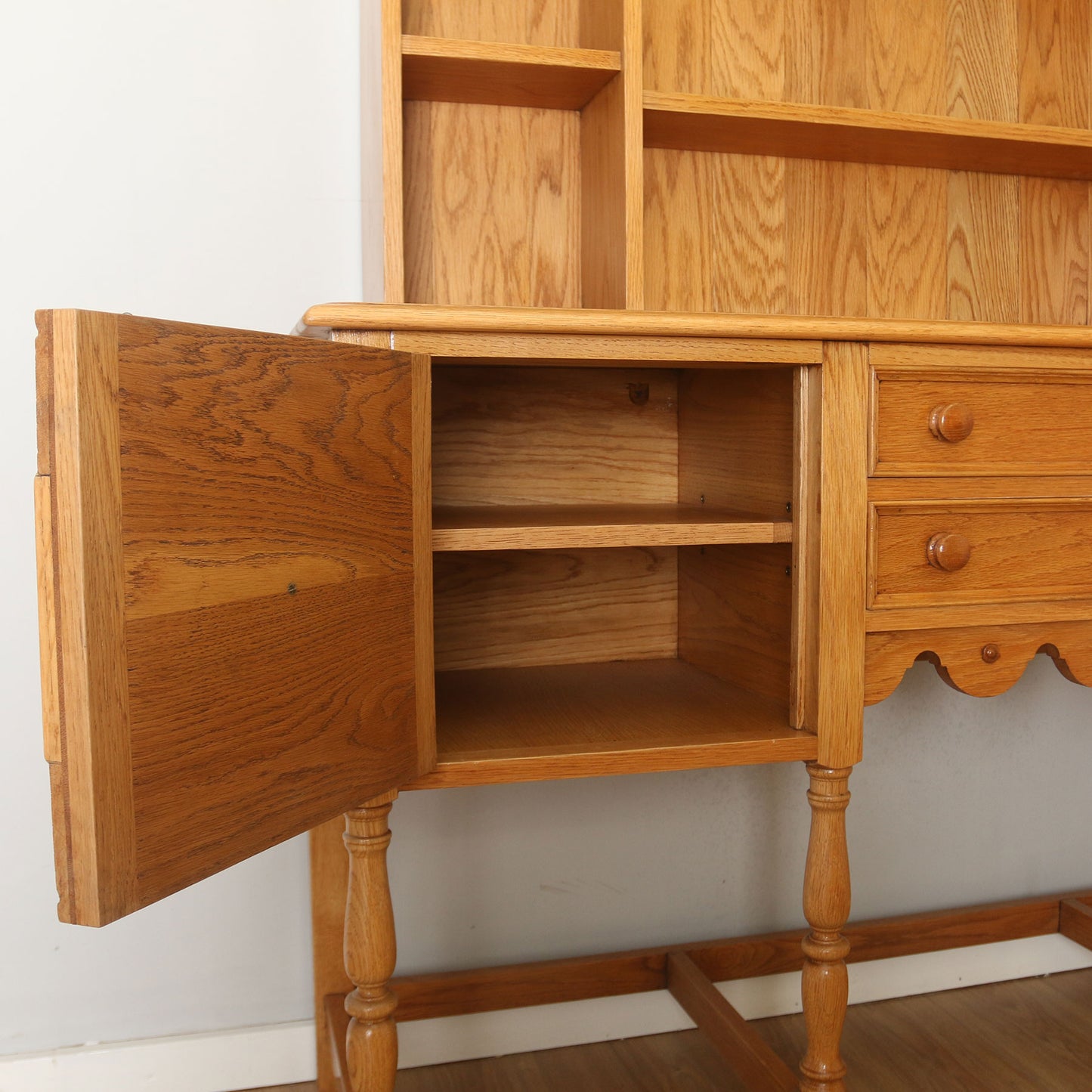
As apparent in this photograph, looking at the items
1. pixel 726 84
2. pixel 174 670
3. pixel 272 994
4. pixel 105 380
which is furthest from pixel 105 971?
pixel 726 84

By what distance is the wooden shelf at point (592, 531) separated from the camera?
1.07 meters

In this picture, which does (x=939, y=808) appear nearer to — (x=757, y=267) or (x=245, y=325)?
(x=757, y=267)

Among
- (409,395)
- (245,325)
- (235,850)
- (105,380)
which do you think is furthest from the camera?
(245,325)

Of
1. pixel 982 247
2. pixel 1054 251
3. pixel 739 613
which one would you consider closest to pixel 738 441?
pixel 739 613

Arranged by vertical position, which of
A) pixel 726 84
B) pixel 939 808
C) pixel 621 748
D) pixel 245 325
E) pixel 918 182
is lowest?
pixel 939 808

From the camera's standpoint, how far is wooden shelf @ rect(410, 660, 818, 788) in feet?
3.61

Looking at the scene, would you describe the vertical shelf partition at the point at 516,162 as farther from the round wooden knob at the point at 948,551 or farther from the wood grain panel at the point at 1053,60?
the wood grain panel at the point at 1053,60

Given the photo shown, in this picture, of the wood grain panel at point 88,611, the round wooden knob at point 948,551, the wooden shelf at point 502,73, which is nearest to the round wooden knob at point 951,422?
the round wooden knob at point 948,551

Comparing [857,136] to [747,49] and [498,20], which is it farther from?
[498,20]

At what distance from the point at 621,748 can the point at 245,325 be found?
0.79m

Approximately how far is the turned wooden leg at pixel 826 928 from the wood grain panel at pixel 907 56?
1073mm

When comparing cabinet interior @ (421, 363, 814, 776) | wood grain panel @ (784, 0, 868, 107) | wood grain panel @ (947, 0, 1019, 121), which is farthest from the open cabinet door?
wood grain panel @ (947, 0, 1019, 121)

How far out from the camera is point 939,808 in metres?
1.84

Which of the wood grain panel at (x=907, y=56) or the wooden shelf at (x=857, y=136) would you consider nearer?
A: the wooden shelf at (x=857, y=136)
